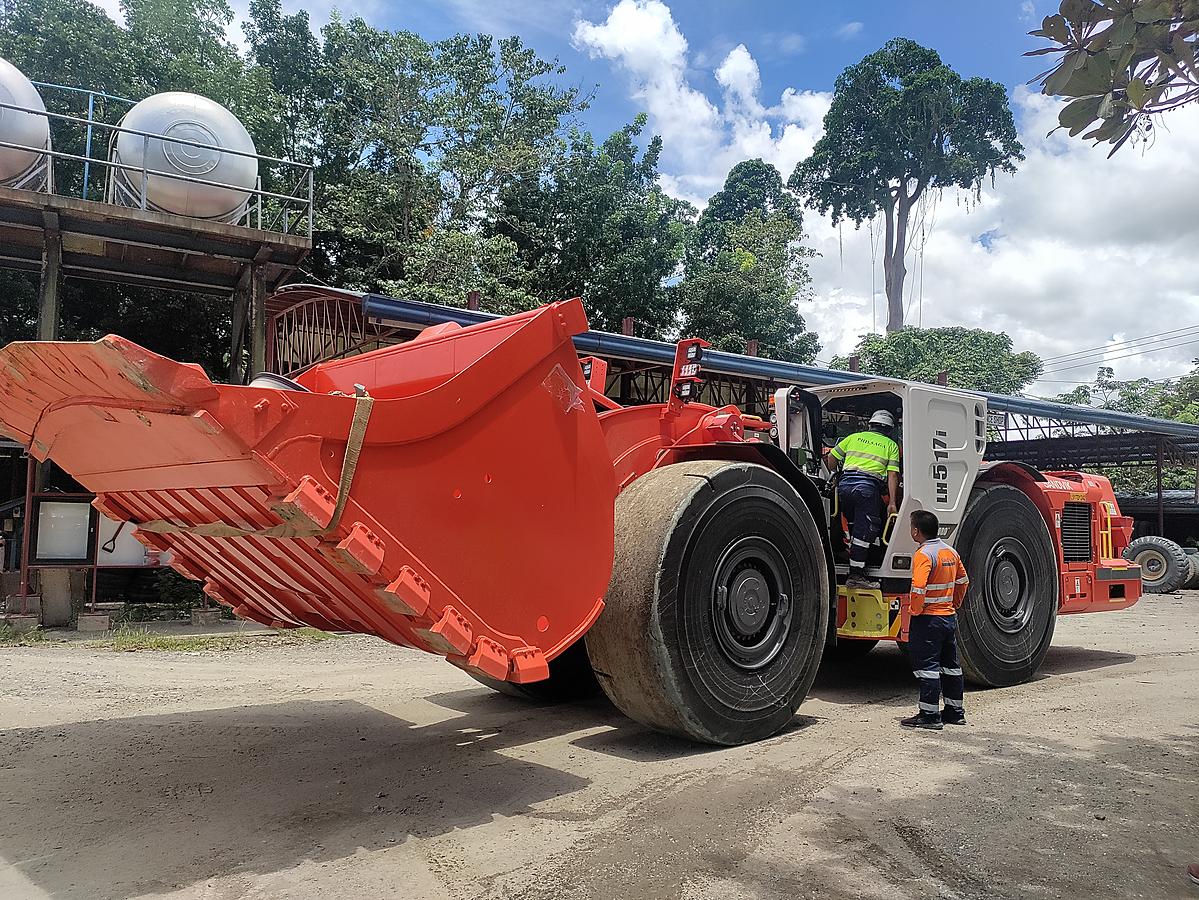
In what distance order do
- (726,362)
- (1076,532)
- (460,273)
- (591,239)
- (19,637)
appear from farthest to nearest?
(591,239), (460,273), (726,362), (19,637), (1076,532)

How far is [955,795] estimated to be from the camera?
4.29 meters

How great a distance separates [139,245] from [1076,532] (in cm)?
1093

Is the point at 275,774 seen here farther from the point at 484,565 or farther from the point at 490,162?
the point at 490,162

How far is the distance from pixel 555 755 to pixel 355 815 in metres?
1.29

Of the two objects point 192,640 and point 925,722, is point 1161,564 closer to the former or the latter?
point 925,722

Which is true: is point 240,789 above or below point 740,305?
below

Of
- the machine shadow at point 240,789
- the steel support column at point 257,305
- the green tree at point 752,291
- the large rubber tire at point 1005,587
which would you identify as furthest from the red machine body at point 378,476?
the green tree at point 752,291

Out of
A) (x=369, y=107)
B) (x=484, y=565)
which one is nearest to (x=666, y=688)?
(x=484, y=565)

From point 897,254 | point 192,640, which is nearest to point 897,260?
point 897,254

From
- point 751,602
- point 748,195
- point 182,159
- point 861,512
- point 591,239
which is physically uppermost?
point 748,195

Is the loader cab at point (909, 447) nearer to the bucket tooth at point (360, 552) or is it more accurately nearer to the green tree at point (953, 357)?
the bucket tooth at point (360, 552)

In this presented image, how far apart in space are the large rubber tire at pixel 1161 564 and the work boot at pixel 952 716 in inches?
556

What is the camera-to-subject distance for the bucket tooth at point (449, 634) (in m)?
3.66

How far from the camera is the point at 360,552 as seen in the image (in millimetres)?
3451
